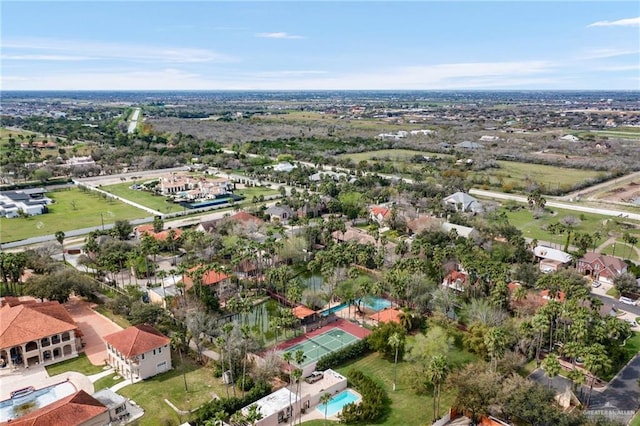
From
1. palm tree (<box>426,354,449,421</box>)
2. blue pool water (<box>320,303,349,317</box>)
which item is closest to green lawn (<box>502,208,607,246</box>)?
blue pool water (<box>320,303,349,317</box>)

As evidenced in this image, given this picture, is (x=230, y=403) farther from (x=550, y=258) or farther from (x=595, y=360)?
(x=550, y=258)

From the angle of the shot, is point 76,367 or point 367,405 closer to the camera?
point 367,405

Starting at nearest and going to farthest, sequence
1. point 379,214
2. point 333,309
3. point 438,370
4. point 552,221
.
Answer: point 438,370 < point 333,309 < point 379,214 < point 552,221

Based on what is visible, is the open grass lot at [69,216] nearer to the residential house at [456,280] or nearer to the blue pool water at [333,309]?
the blue pool water at [333,309]

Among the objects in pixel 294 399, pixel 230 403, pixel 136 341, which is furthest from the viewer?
pixel 136 341

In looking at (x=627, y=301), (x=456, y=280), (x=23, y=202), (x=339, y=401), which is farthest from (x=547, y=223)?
(x=23, y=202)

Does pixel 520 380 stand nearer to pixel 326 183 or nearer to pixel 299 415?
pixel 299 415
